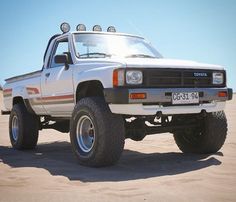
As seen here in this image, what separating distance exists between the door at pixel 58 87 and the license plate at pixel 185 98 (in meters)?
1.62

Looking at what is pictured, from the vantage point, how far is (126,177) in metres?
4.38

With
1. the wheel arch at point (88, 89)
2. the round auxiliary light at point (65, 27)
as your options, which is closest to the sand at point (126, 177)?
the wheel arch at point (88, 89)

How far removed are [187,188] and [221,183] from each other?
1.42 feet

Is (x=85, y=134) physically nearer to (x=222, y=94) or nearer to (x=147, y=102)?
(x=147, y=102)

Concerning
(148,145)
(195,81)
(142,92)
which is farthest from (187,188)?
(148,145)

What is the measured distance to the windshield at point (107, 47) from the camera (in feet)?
19.7

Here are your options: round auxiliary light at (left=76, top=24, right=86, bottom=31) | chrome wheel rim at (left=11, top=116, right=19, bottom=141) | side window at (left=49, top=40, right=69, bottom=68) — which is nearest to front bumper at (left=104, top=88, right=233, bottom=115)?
side window at (left=49, top=40, right=69, bottom=68)

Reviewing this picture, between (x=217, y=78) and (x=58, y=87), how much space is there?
241 cm

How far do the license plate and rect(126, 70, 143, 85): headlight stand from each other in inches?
18.8

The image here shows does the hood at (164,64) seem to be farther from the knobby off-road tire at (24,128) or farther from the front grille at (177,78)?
the knobby off-road tire at (24,128)

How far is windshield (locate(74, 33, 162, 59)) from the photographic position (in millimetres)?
6004

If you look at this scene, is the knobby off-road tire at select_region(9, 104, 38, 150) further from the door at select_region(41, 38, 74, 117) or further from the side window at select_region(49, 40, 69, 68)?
the side window at select_region(49, 40, 69, 68)

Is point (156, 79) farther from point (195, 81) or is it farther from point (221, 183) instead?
point (221, 183)

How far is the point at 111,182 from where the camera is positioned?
13.4ft
